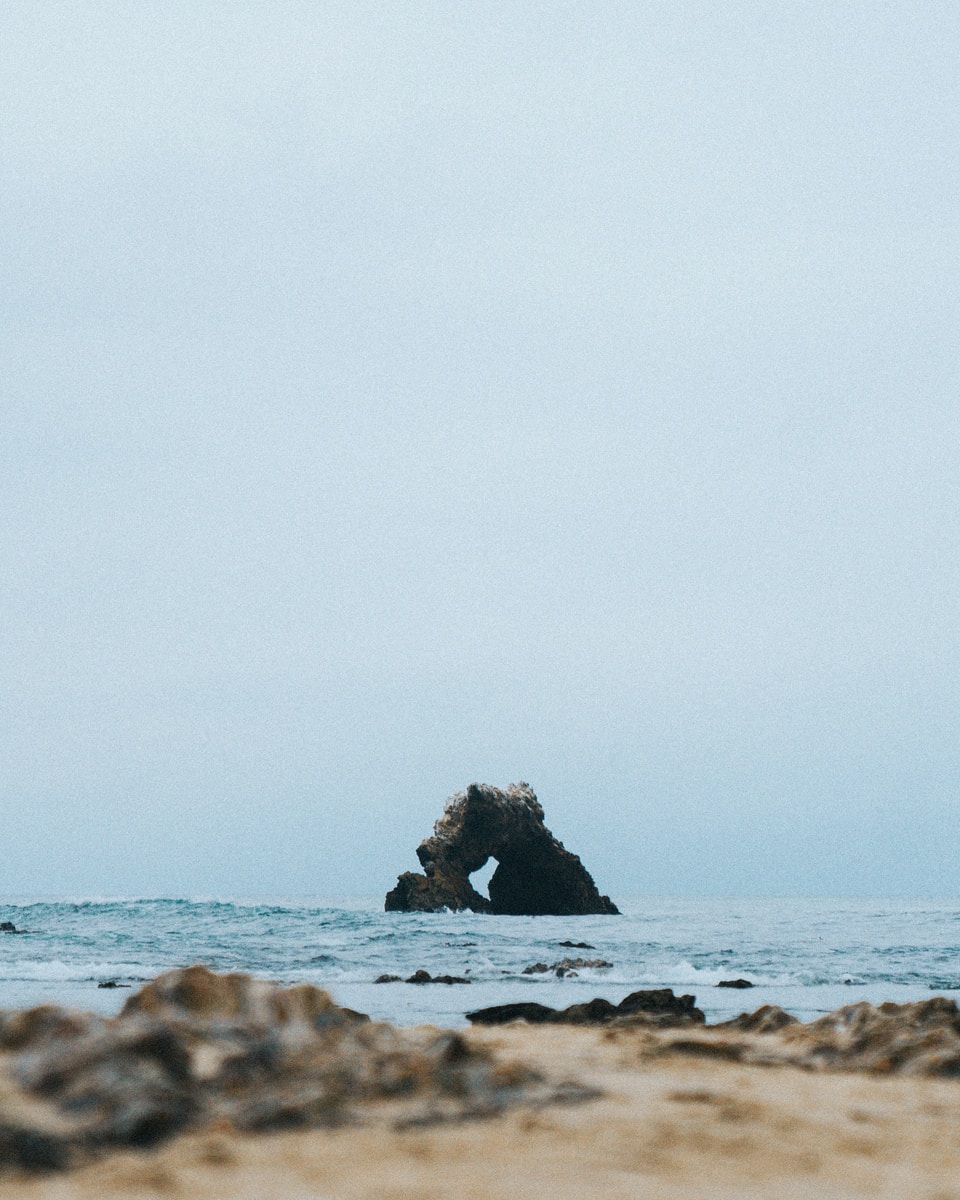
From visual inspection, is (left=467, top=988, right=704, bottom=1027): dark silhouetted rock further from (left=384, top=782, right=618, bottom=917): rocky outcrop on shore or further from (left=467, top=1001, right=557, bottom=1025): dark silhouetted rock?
(left=384, top=782, right=618, bottom=917): rocky outcrop on shore

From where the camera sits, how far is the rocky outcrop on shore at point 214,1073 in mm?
3477

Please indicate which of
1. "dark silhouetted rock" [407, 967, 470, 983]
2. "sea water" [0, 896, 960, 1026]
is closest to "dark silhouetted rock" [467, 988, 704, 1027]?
"sea water" [0, 896, 960, 1026]

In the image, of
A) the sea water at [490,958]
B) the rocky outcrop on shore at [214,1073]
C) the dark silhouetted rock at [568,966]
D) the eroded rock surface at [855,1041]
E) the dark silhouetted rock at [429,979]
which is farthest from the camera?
the dark silhouetted rock at [568,966]

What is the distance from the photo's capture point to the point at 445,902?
36625 mm

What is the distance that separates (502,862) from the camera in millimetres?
38844

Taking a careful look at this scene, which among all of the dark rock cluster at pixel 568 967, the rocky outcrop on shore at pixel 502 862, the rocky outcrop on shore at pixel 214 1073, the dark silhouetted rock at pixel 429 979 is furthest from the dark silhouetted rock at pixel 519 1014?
the rocky outcrop on shore at pixel 502 862

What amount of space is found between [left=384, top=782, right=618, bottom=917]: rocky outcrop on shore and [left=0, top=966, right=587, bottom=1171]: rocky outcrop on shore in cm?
3304

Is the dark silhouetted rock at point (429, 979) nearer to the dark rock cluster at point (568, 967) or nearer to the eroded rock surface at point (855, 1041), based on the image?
the dark rock cluster at point (568, 967)

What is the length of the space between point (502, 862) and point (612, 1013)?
31242 millimetres

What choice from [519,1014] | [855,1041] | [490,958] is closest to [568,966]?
[490,958]

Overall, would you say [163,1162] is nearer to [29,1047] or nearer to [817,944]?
[29,1047]

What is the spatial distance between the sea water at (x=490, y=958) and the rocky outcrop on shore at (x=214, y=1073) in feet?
17.6

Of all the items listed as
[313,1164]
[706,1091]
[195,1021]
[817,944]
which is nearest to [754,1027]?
[706,1091]

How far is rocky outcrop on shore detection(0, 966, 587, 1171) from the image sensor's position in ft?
11.4
